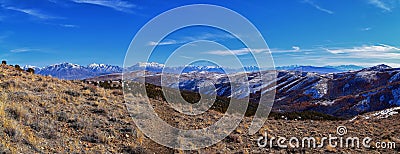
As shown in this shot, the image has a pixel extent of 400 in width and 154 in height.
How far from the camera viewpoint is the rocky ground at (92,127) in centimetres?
1199

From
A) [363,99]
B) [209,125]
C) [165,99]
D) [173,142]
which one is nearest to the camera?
[173,142]

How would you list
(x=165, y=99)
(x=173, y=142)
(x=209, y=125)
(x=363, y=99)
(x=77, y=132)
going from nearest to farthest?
(x=77, y=132), (x=173, y=142), (x=209, y=125), (x=165, y=99), (x=363, y=99)

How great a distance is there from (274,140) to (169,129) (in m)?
6.25

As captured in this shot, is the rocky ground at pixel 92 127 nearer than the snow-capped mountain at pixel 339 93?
Yes

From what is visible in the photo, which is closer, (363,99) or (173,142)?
(173,142)

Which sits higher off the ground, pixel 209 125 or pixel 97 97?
pixel 97 97

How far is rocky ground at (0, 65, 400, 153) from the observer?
12.0 meters

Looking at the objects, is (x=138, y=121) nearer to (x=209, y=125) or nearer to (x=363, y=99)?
(x=209, y=125)

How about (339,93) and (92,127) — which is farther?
(339,93)

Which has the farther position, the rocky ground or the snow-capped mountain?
the snow-capped mountain

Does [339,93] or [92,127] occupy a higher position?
[339,93]

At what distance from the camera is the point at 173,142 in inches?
599

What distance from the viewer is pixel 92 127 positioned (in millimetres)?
14758

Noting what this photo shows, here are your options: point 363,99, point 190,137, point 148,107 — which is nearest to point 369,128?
point 190,137
